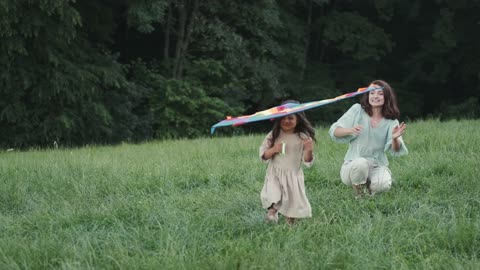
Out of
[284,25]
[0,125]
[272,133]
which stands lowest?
[0,125]

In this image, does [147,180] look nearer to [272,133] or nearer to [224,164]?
[224,164]

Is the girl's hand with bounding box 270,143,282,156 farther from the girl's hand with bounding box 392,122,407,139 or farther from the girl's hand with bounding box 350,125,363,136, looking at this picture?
the girl's hand with bounding box 392,122,407,139

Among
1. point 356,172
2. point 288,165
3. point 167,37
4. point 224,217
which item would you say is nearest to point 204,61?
point 167,37

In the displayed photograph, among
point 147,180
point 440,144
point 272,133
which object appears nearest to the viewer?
point 272,133

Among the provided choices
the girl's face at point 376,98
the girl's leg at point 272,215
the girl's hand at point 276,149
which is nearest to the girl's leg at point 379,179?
the girl's face at point 376,98


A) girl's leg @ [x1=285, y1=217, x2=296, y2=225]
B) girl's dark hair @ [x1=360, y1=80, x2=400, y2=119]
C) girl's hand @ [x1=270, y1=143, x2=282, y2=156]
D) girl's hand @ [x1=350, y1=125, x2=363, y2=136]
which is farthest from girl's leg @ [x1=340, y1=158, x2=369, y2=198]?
girl's hand @ [x1=270, y1=143, x2=282, y2=156]

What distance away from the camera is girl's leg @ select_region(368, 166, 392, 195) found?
5.93 m

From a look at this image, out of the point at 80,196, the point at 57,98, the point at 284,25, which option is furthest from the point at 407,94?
the point at 80,196

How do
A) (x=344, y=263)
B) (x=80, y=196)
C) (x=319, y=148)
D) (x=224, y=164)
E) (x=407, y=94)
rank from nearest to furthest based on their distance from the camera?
(x=344, y=263)
(x=80, y=196)
(x=224, y=164)
(x=319, y=148)
(x=407, y=94)

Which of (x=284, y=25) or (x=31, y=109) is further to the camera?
(x=284, y=25)

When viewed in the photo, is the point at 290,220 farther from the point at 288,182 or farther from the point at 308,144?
the point at 308,144

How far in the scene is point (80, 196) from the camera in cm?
649

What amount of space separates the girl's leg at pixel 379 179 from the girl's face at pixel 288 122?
4.60 feet

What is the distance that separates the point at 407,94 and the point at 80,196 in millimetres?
20725
